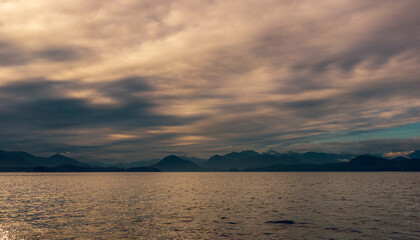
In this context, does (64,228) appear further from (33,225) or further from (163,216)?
(163,216)

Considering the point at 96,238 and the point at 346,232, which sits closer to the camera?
the point at 96,238

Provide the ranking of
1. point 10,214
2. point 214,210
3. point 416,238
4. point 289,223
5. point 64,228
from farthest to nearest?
point 214,210
point 10,214
point 289,223
point 64,228
point 416,238

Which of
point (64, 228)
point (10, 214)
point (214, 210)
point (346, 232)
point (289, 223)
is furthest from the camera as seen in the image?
point (214, 210)

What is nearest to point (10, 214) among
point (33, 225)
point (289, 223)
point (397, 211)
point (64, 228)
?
Answer: point (33, 225)

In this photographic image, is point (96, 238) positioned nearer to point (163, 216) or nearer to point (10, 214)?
point (163, 216)

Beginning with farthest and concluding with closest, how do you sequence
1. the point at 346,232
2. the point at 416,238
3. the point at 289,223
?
the point at 289,223
the point at 346,232
the point at 416,238

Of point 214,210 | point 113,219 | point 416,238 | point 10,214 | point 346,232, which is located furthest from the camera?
point 214,210

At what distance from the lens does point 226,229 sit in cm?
4256

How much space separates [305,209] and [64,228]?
4474cm

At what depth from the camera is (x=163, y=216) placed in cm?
5369

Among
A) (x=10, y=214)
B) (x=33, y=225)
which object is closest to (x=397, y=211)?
(x=33, y=225)

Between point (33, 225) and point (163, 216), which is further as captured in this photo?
point (163, 216)

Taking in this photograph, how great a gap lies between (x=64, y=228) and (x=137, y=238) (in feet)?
43.1

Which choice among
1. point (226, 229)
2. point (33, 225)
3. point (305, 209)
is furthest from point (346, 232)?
point (33, 225)
